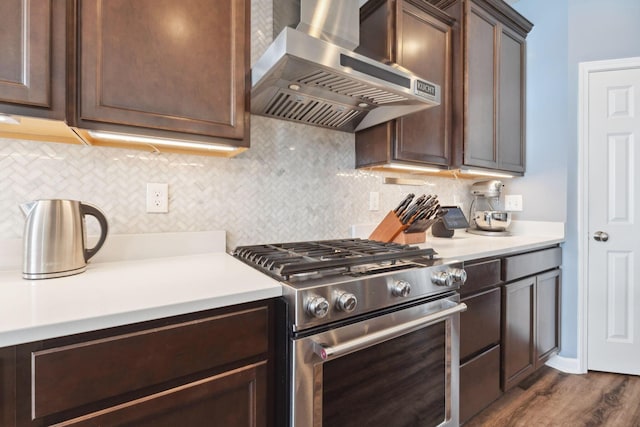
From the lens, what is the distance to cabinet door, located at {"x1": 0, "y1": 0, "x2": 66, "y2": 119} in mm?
812

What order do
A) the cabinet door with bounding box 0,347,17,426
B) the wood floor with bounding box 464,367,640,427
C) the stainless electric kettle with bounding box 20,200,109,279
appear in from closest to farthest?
the cabinet door with bounding box 0,347,17,426
the stainless electric kettle with bounding box 20,200,109,279
the wood floor with bounding box 464,367,640,427

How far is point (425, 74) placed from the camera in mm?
1808

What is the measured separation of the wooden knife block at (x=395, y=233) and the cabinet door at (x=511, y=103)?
96cm

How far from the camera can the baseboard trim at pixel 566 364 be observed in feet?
7.05

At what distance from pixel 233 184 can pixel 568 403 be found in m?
2.27

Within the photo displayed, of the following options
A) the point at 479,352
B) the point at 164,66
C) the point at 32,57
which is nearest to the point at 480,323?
the point at 479,352

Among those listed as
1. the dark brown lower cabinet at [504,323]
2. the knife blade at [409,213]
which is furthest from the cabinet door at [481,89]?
the dark brown lower cabinet at [504,323]

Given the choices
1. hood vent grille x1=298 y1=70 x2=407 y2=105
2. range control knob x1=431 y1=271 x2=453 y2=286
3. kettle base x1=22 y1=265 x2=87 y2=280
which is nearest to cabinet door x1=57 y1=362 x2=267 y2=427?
kettle base x1=22 y1=265 x2=87 y2=280

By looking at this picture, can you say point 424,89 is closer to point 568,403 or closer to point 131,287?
point 131,287

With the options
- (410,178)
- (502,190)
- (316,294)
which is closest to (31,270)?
(316,294)

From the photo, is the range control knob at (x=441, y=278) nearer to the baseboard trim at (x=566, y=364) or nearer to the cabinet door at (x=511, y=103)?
the cabinet door at (x=511, y=103)

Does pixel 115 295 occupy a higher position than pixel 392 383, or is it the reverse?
pixel 115 295

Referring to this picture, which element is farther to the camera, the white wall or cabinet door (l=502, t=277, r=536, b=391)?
the white wall

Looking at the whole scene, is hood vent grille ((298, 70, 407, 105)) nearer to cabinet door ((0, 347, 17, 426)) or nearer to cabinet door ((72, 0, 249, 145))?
cabinet door ((72, 0, 249, 145))
